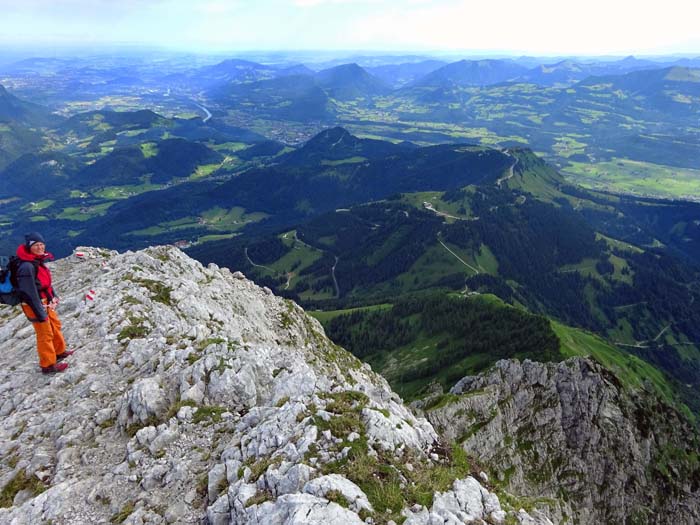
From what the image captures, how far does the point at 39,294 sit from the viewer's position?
2770 centimetres

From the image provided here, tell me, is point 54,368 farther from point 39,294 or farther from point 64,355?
point 39,294

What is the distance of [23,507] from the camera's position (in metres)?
20.4

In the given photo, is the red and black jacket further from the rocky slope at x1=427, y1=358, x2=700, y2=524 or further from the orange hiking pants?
the rocky slope at x1=427, y1=358, x2=700, y2=524

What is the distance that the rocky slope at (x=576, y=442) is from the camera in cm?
8512

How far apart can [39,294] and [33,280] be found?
1.34 meters

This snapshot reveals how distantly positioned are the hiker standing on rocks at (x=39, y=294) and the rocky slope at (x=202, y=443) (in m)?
1.76

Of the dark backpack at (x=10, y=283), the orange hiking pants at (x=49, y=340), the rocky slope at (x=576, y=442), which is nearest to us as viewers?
the dark backpack at (x=10, y=283)

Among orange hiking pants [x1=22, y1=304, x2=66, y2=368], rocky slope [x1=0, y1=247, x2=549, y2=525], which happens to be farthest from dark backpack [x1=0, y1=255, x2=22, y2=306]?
rocky slope [x1=0, y1=247, x2=549, y2=525]

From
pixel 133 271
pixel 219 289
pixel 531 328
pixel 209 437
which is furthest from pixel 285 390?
pixel 531 328

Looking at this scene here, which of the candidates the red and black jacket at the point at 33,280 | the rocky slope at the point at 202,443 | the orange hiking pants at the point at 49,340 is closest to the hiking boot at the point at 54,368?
the orange hiking pants at the point at 49,340

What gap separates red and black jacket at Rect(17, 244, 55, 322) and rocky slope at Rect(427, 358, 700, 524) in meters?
73.6

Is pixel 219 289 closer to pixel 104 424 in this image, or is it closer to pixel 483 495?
pixel 104 424

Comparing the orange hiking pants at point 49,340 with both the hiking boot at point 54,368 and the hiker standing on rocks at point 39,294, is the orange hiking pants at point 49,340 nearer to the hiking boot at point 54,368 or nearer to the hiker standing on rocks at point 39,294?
the hiker standing on rocks at point 39,294

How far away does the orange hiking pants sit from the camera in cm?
2909
